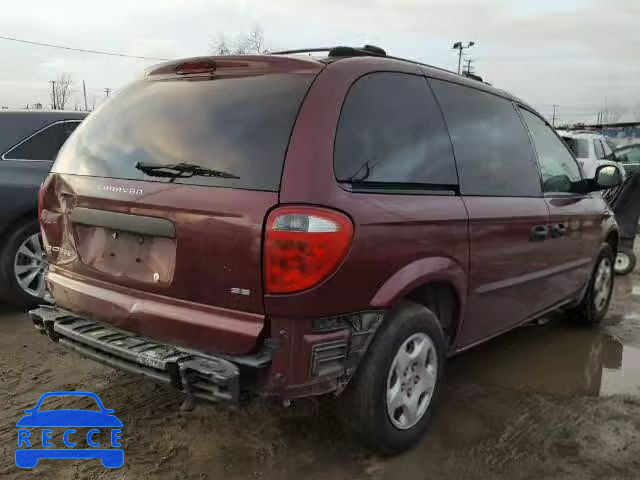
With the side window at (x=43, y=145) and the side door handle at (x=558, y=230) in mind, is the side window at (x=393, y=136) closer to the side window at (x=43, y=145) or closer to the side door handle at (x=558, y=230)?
the side door handle at (x=558, y=230)

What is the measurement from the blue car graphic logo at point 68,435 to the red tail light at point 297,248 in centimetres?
127

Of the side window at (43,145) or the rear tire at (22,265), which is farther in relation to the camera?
the side window at (43,145)

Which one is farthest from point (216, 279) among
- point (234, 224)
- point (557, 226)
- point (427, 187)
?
point (557, 226)

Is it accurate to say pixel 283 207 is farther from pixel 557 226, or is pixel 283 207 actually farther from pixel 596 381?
pixel 596 381

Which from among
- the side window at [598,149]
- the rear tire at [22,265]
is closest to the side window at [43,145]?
the rear tire at [22,265]

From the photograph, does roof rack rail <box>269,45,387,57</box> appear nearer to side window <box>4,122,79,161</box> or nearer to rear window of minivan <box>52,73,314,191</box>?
rear window of minivan <box>52,73,314,191</box>

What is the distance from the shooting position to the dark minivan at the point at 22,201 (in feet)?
16.6

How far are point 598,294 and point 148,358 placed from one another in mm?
4348

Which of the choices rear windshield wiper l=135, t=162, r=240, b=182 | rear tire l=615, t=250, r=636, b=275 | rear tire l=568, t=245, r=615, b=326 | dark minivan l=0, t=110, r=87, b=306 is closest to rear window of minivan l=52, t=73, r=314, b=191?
rear windshield wiper l=135, t=162, r=240, b=182

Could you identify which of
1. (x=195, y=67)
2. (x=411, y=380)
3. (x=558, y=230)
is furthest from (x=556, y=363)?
(x=195, y=67)

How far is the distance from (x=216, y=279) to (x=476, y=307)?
165cm

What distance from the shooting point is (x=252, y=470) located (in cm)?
286

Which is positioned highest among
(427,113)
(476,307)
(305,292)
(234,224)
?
(427,113)

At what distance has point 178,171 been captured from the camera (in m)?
2.72
